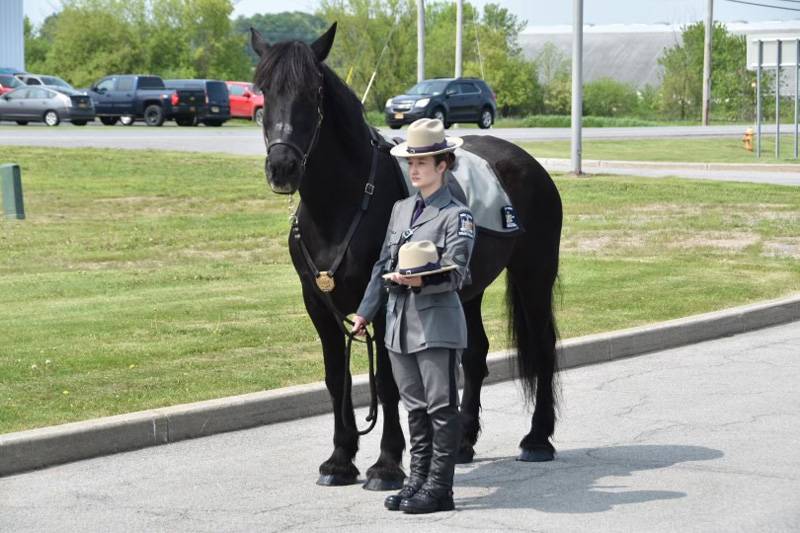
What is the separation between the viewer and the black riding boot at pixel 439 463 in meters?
6.37

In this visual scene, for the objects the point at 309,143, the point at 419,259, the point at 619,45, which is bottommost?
the point at 419,259

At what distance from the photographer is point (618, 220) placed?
64.2 ft

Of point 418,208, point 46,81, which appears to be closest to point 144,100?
point 46,81

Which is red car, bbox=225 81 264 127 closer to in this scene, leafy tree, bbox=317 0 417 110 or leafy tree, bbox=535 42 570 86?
leafy tree, bbox=317 0 417 110

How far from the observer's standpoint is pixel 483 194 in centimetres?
743

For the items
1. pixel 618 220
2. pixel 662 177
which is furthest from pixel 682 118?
pixel 618 220

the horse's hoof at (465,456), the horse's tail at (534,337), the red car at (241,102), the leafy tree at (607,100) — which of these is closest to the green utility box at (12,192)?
the horse's tail at (534,337)

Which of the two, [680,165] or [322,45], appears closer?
[322,45]

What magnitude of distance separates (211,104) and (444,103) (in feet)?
28.1

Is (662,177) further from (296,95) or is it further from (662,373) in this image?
(296,95)

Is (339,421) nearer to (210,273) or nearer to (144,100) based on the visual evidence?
(210,273)

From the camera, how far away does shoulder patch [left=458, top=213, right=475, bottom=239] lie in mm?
6379

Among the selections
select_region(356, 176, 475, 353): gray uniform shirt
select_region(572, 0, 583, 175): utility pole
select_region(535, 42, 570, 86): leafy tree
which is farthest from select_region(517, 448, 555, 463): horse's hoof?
select_region(535, 42, 570, 86): leafy tree

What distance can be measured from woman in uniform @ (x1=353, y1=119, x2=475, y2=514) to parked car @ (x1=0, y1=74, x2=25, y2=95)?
47.3 m
